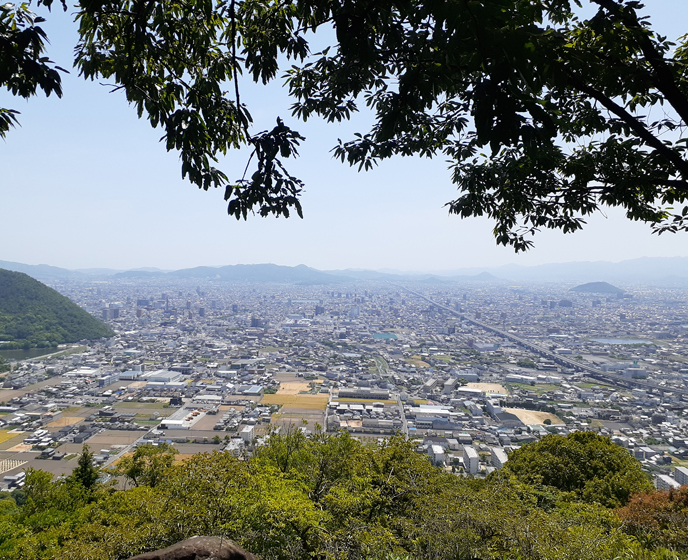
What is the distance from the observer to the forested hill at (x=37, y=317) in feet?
103

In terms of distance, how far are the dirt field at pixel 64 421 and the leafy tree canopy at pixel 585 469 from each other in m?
16.5

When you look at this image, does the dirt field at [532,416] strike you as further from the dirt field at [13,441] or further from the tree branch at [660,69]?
the dirt field at [13,441]

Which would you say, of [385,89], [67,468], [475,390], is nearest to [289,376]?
[475,390]

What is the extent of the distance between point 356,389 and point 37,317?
30.3 metres

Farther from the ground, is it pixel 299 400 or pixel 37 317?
pixel 37 317

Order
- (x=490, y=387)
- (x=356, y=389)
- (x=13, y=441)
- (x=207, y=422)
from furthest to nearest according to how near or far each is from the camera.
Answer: (x=490, y=387) → (x=356, y=389) → (x=207, y=422) → (x=13, y=441)

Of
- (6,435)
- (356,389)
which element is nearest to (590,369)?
(356,389)

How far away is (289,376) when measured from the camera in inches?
960

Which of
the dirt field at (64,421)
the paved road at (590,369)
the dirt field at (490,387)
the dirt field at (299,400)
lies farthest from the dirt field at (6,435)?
the paved road at (590,369)

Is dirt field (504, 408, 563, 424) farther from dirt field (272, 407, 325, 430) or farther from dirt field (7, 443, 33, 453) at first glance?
dirt field (7, 443, 33, 453)

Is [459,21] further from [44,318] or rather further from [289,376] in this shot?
[44,318]

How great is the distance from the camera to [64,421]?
51.9 feet

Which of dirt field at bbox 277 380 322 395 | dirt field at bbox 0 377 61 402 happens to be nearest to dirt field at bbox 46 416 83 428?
dirt field at bbox 0 377 61 402

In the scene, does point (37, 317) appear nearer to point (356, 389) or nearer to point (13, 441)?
point (13, 441)
